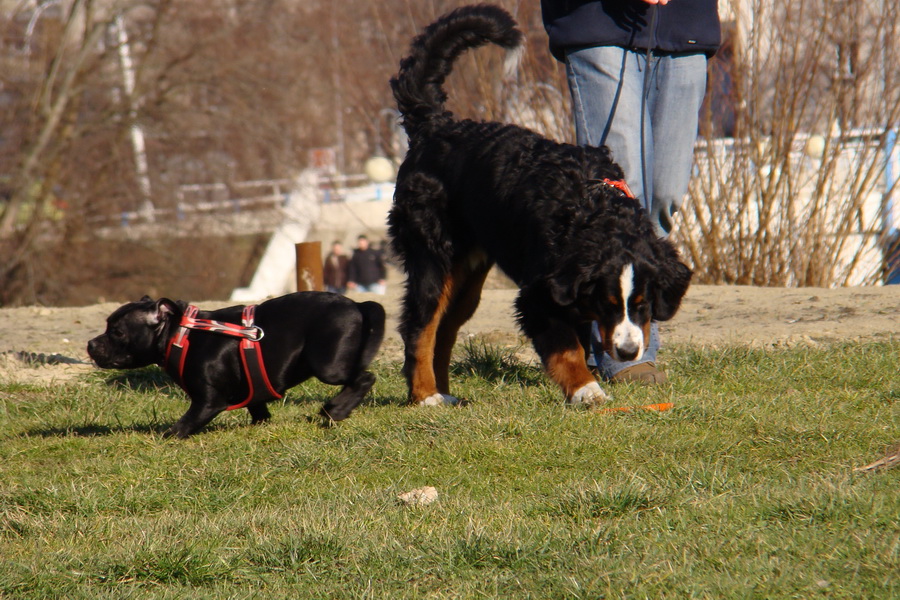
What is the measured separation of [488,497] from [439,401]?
1.63 metres

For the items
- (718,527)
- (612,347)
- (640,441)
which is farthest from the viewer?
(612,347)

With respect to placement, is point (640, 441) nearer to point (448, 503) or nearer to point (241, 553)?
point (448, 503)

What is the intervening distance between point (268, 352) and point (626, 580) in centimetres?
237

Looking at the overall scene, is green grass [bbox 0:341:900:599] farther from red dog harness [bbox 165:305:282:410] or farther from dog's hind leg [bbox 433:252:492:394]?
dog's hind leg [bbox 433:252:492:394]

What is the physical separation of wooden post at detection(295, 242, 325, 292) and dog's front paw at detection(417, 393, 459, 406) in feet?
13.2

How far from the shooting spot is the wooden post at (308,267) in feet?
28.5

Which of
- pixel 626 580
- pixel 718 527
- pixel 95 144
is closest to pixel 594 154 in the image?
pixel 718 527

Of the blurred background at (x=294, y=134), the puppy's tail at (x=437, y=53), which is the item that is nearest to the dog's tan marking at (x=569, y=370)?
the puppy's tail at (x=437, y=53)

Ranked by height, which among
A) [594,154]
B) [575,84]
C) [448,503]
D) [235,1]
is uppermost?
[235,1]

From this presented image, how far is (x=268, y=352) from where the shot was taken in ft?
14.1

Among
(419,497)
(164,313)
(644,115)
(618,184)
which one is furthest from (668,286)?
(164,313)

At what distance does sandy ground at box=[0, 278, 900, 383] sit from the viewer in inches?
233

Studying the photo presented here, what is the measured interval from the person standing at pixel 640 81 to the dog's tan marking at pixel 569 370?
0.64m

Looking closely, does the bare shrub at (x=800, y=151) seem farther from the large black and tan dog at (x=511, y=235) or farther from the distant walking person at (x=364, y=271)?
the distant walking person at (x=364, y=271)
